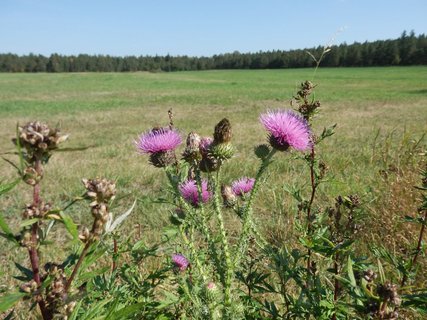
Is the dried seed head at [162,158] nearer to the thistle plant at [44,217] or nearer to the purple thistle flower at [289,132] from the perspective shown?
the purple thistle flower at [289,132]

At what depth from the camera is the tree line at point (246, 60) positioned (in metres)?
67.5

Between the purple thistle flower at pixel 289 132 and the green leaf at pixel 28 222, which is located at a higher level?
the green leaf at pixel 28 222

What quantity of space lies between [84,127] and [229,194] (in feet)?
40.7

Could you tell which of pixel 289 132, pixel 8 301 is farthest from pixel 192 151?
pixel 8 301

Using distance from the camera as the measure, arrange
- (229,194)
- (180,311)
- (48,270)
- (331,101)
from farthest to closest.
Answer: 1. (331,101)
2. (229,194)
3. (180,311)
4. (48,270)

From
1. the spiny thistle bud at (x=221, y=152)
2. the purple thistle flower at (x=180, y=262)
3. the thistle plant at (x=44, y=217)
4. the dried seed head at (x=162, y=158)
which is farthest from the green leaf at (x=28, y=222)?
the purple thistle flower at (x=180, y=262)

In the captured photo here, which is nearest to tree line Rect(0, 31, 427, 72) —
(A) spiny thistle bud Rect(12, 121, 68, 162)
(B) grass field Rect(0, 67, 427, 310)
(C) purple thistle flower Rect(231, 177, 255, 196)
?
(B) grass field Rect(0, 67, 427, 310)

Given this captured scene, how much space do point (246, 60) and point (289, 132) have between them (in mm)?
88724

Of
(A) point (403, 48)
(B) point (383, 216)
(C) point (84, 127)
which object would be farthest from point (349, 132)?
(A) point (403, 48)

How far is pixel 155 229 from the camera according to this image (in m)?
3.98

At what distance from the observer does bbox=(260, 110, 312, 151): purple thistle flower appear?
1.57 metres

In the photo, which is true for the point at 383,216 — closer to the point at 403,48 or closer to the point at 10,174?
the point at 10,174

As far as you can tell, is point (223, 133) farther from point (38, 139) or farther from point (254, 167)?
point (254, 167)

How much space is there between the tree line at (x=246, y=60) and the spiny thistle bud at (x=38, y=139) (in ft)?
198
